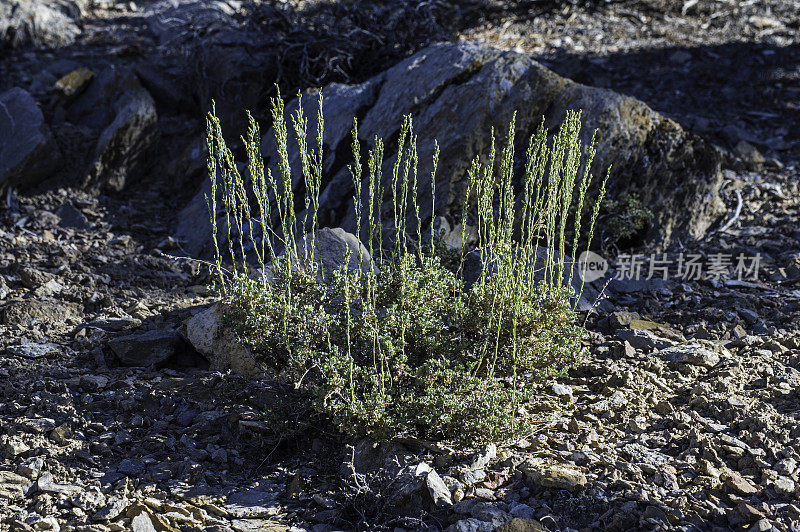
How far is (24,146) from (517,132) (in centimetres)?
465

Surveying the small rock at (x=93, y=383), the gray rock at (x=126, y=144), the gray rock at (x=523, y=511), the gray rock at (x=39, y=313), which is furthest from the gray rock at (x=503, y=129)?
the gray rock at (x=523, y=511)

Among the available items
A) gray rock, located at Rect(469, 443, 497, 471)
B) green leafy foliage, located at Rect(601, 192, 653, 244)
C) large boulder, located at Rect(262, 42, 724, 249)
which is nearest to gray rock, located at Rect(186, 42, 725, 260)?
large boulder, located at Rect(262, 42, 724, 249)

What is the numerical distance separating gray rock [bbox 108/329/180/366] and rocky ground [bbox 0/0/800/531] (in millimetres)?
13

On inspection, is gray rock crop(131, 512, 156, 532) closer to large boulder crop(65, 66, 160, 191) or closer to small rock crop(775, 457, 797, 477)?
small rock crop(775, 457, 797, 477)

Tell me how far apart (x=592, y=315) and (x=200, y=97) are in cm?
499

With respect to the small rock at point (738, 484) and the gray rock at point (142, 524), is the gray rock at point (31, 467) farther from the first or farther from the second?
the small rock at point (738, 484)

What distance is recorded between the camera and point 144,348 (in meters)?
4.36

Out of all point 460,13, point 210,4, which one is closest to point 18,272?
point 210,4

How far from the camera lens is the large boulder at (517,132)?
611 cm

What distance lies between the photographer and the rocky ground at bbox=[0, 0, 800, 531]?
298 centimetres

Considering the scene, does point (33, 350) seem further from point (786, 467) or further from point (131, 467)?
point (786, 467)

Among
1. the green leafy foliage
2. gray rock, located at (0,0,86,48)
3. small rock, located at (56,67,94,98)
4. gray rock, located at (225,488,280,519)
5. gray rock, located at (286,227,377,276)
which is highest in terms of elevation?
gray rock, located at (0,0,86,48)

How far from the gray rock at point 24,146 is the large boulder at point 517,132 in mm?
2565

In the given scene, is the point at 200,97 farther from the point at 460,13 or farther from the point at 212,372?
the point at 212,372
